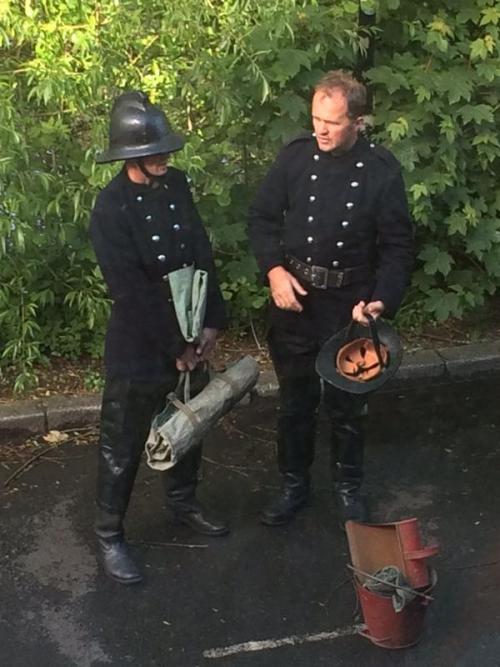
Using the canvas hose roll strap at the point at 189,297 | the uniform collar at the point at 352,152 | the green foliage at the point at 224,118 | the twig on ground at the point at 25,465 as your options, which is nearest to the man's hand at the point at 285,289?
the canvas hose roll strap at the point at 189,297

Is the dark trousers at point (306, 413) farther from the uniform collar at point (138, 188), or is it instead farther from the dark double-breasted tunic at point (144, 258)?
the uniform collar at point (138, 188)

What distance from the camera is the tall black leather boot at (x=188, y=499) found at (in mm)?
4250

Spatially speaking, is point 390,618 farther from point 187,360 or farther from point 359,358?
point 187,360

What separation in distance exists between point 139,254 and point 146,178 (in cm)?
28

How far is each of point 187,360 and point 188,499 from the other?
2.63 feet

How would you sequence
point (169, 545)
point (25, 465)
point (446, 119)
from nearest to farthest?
1. point (169, 545)
2. point (25, 465)
3. point (446, 119)

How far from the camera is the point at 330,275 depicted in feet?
13.1

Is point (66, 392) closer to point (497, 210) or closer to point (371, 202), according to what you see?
point (371, 202)

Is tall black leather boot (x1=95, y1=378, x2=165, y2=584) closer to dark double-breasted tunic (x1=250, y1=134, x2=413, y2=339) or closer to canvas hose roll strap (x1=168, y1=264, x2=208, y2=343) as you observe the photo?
canvas hose roll strap (x1=168, y1=264, x2=208, y2=343)

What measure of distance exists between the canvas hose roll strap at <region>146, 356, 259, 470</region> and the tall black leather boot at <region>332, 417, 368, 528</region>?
1.82ft

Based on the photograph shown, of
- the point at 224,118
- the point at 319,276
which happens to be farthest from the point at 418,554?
the point at 224,118

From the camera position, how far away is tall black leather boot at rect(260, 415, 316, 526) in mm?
4367

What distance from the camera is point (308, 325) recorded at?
413 cm

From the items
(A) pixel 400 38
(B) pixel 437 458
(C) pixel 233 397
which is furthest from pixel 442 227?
(C) pixel 233 397
